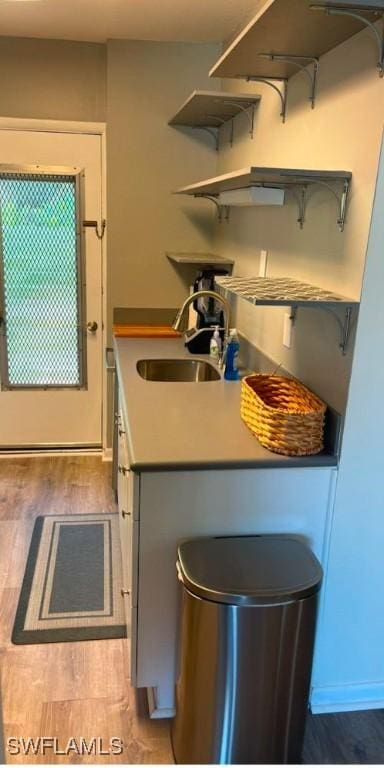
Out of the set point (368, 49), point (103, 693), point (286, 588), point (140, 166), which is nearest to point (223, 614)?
point (286, 588)

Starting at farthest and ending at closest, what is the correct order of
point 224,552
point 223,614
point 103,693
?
point 103,693
point 224,552
point 223,614

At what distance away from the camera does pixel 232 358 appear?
2.48 metres

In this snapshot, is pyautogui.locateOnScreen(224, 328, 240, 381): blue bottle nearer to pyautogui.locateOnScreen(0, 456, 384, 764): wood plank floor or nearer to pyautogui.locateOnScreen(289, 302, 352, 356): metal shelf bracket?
pyautogui.locateOnScreen(289, 302, 352, 356): metal shelf bracket

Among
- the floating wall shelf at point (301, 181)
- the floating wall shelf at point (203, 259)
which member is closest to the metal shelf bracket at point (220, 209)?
the floating wall shelf at point (203, 259)

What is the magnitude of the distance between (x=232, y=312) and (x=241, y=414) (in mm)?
1129

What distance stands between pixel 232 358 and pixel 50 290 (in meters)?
1.65

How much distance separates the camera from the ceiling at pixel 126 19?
260 cm

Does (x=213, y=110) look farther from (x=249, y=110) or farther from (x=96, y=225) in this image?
(x=96, y=225)

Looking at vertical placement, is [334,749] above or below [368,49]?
below

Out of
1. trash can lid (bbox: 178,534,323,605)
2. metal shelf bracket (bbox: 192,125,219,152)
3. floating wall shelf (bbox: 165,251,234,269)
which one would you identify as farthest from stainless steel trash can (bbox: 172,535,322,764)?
metal shelf bracket (bbox: 192,125,219,152)

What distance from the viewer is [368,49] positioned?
5.02 feet

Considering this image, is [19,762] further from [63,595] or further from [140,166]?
[140,166]

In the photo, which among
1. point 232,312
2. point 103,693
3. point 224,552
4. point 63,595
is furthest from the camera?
point 232,312

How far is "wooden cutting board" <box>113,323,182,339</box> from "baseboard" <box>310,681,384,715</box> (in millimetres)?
1943
